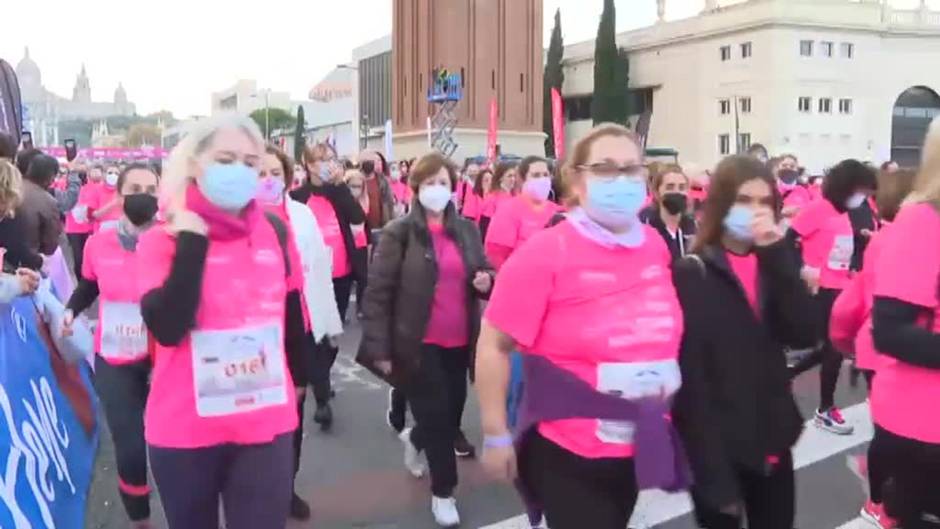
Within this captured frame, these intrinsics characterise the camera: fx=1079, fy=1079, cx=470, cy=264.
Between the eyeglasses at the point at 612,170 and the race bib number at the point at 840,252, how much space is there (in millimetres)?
4700

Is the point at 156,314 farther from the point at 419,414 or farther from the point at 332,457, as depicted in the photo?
the point at 332,457

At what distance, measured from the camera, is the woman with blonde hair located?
3305 millimetres

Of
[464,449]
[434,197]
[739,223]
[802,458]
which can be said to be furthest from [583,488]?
[802,458]

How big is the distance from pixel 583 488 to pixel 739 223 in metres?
1.15

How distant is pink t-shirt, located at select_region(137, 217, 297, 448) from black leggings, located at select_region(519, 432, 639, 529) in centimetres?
92

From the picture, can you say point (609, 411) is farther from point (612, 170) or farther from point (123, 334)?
point (123, 334)

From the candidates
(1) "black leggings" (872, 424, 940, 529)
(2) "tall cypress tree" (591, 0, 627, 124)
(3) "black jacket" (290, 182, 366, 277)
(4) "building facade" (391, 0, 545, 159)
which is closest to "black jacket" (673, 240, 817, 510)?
(1) "black leggings" (872, 424, 940, 529)

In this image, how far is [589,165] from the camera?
3.58m

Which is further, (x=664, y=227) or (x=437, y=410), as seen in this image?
(x=664, y=227)

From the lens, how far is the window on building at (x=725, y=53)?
6869 cm

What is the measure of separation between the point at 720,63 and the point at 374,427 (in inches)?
2556

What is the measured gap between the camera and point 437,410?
19.4 feet

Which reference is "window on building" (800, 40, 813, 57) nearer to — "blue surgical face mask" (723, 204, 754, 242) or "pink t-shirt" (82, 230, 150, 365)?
"pink t-shirt" (82, 230, 150, 365)

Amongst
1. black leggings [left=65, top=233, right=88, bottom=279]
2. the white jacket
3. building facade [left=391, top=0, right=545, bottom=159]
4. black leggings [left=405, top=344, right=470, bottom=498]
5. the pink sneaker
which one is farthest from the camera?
building facade [left=391, top=0, right=545, bottom=159]
